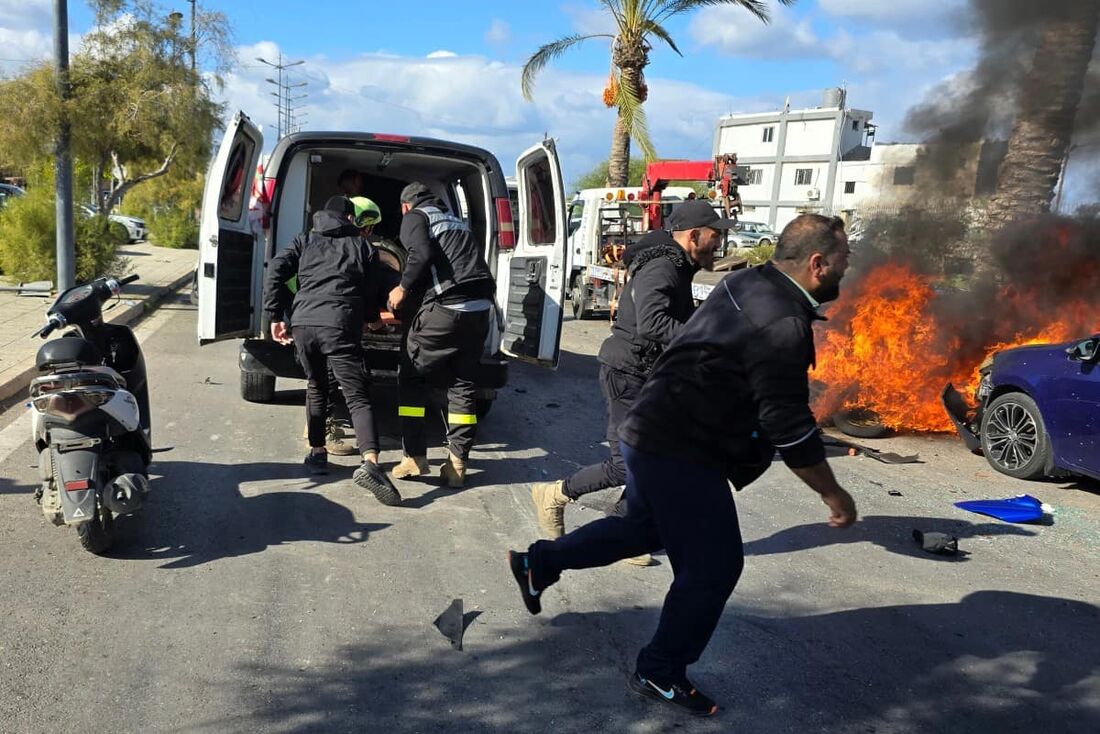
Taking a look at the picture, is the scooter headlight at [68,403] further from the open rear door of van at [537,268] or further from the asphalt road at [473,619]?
the open rear door of van at [537,268]

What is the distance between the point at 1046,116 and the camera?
9523 mm

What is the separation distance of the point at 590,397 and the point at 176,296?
962 centimetres

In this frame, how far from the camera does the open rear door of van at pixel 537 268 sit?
21.1 feet

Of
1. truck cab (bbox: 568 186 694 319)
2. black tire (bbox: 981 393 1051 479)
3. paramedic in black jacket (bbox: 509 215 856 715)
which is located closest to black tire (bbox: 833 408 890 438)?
black tire (bbox: 981 393 1051 479)

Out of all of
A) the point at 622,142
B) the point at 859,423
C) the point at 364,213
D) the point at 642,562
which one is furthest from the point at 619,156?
the point at 642,562

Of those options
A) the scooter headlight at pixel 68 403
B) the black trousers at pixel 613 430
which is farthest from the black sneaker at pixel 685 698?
the scooter headlight at pixel 68 403

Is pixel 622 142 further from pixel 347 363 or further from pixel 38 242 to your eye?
pixel 347 363

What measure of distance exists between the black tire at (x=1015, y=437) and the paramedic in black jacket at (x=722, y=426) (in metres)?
4.35

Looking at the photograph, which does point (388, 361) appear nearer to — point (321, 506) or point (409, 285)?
point (409, 285)

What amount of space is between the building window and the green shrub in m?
11.5

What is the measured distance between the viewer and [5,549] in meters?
4.27

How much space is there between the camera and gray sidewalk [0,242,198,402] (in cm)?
770

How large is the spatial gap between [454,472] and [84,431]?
7.20 feet

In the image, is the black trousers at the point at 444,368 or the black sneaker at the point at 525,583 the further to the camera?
the black trousers at the point at 444,368
